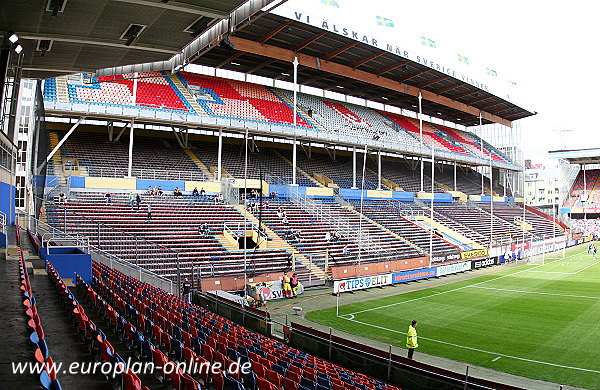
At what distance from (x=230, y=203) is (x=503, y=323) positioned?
71.1 feet

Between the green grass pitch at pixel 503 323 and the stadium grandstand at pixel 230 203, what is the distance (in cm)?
39

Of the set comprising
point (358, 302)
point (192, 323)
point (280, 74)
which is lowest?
point (358, 302)

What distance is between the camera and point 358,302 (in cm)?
2719

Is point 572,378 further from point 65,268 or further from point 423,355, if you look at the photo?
point 65,268

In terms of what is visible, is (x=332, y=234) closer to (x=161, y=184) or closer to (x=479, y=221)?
(x=161, y=184)

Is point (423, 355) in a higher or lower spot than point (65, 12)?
lower

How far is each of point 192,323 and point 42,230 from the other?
506 inches

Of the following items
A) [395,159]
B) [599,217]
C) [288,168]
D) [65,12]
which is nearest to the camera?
[65,12]

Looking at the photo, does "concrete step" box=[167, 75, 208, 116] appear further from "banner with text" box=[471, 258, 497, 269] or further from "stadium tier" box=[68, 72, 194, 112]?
"banner with text" box=[471, 258, 497, 269]

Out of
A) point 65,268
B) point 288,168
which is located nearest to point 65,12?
point 65,268

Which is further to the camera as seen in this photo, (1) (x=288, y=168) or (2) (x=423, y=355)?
(1) (x=288, y=168)

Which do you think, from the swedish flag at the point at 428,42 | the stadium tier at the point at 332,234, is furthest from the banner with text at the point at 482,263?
the swedish flag at the point at 428,42

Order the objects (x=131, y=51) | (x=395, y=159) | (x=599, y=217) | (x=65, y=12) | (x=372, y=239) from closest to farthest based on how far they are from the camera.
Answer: (x=65, y=12) → (x=131, y=51) → (x=372, y=239) → (x=395, y=159) → (x=599, y=217)

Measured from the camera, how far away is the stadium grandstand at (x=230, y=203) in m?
11.3
